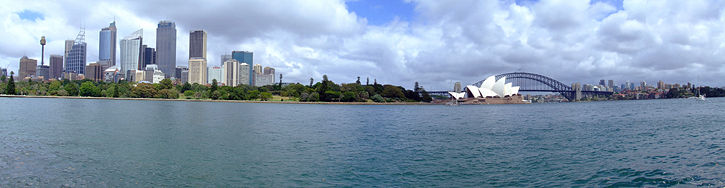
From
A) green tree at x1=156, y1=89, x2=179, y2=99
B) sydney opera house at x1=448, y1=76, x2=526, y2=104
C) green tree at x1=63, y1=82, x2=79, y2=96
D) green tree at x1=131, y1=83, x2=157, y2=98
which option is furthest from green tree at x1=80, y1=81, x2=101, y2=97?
sydney opera house at x1=448, y1=76, x2=526, y2=104

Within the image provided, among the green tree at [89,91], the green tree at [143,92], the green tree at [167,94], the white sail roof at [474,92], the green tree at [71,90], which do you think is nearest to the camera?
the green tree at [143,92]

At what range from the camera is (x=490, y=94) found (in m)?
155

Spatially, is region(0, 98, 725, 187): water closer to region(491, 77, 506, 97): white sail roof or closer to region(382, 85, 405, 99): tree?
region(382, 85, 405, 99): tree

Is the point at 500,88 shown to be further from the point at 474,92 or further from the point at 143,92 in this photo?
the point at 143,92

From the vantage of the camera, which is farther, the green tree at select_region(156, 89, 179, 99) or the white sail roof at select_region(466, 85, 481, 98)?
the white sail roof at select_region(466, 85, 481, 98)

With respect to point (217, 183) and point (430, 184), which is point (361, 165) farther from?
point (217, 183)

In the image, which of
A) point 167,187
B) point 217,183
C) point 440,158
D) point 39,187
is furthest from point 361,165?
point 39,187

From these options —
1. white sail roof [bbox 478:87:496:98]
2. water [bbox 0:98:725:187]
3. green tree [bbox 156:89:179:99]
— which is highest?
white sail roof [bbox 478:87:496:98]

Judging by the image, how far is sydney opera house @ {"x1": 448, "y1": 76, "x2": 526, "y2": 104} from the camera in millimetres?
152250

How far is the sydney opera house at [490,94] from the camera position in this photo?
152m

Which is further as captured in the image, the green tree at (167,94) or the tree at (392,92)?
the tree at (392,92)

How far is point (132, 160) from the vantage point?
1452 cm

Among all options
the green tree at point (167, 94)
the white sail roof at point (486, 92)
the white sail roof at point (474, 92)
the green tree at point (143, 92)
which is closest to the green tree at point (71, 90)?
the green tree at point (143, 92)

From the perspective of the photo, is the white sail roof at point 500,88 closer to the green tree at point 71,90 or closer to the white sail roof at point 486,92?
the white sail roof at point 486,92
